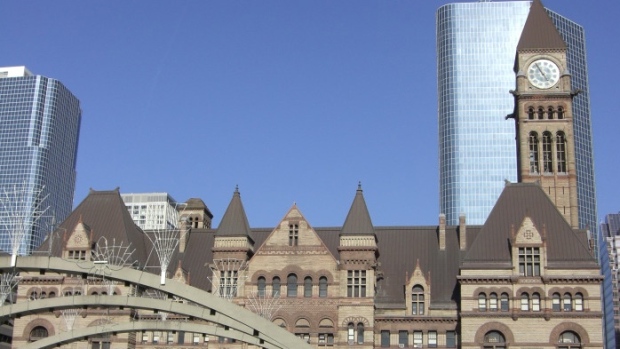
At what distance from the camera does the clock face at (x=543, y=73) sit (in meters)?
87.3

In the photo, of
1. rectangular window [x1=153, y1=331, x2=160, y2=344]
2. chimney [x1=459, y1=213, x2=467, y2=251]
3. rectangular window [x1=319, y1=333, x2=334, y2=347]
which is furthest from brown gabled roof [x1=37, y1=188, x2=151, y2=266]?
chimney [x1=459, y1=213, x2=467, y2=251]

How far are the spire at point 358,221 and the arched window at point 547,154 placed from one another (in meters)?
19.5

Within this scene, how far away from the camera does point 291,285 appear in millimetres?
73500

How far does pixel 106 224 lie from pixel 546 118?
40.3 m

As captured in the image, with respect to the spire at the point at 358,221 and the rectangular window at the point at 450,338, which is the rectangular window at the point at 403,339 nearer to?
the rectangular window at the point at 450,338

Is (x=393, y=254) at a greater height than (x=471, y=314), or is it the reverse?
(x=393, y=254)

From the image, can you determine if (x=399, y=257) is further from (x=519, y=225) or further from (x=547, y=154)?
(x=547, y=154)

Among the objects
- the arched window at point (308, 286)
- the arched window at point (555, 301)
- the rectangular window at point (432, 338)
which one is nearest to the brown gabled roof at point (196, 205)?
the arched window at point (308, 286)

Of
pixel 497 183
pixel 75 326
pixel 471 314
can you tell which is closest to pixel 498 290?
pixel 471 314

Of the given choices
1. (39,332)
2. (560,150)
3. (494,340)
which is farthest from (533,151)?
(39,332)

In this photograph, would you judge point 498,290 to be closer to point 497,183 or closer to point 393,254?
point 393,254

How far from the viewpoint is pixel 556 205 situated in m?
81.8

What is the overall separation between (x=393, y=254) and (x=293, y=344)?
42.7 meters

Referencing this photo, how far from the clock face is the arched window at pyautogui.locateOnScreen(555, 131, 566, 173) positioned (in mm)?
5161
